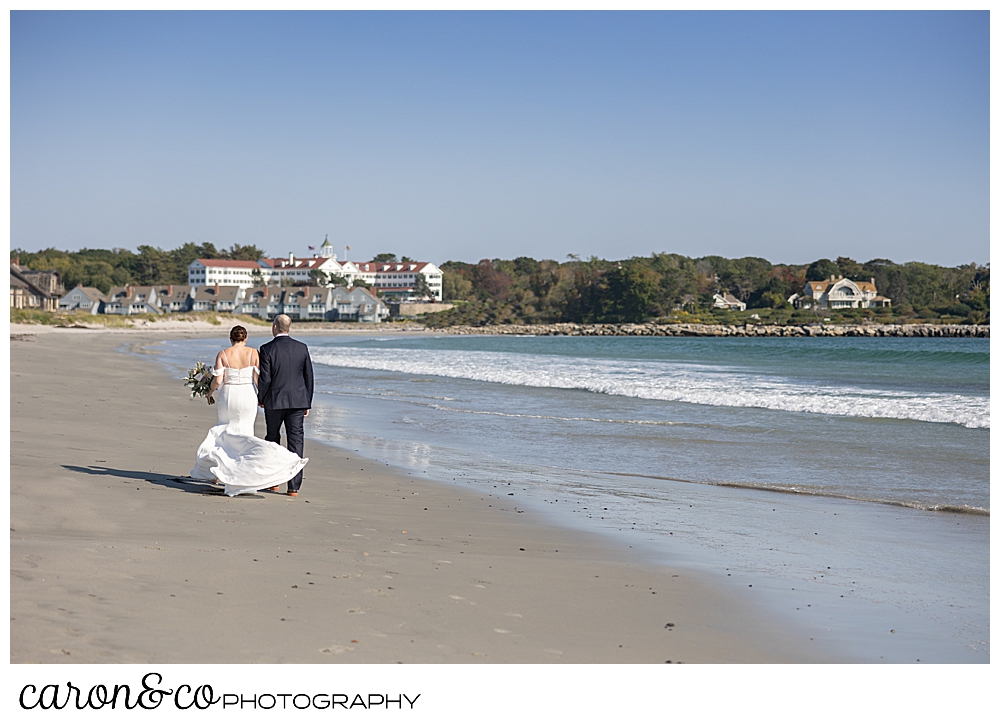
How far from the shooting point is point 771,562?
5.94 meters

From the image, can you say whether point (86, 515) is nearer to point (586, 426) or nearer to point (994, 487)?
point (994, 487)

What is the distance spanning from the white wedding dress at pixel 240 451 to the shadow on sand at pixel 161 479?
0.36 ft

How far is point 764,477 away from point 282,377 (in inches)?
201

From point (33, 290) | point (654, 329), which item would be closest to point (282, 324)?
point (33, 290)

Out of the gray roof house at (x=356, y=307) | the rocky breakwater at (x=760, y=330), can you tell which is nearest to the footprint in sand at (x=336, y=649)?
the rocky breakwater at (x=760, y=330)

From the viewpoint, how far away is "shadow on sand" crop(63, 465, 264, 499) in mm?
7520

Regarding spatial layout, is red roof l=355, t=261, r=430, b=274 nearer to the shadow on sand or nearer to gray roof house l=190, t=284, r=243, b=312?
gray roof house l=190, t=284, r=243, b=312

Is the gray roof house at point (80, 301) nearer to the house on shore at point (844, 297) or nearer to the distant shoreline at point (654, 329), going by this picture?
the distant shoreline at point (654, 329)

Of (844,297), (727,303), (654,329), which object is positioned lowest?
(654,329)

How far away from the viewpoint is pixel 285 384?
7.75 metres

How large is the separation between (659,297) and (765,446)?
344 ft

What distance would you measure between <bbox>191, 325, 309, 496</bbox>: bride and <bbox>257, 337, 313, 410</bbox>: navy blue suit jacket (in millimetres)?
87

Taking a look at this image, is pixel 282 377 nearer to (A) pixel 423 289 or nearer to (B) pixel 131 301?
(B) pixel 131 301

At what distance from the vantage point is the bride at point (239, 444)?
7312 mm
